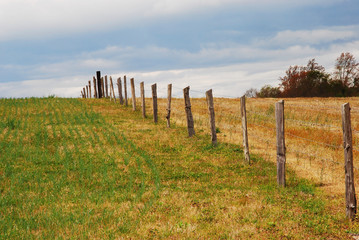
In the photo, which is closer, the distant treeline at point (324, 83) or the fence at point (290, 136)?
the fence at point (290, 136)

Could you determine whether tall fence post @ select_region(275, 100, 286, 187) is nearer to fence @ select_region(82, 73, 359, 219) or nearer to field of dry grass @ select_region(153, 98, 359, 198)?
fence @ select_region(82, 73, 359, 219)

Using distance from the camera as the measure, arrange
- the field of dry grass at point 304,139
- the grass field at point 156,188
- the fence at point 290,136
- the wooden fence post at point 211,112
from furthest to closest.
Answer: the wooden fence post at point 211,112 < the field of dry grass at point 304,139 < the fence at point 290,136 < the grass field at point 156,188

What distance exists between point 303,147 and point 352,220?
950 cm

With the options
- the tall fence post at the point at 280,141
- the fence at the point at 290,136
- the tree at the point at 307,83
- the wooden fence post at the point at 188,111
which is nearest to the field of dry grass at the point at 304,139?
the fence at the point at 290,136

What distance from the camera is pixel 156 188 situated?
10.2 metres

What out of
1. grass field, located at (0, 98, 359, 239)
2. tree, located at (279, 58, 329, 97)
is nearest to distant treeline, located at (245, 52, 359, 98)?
tree, located at (279, 58, 329, 97)

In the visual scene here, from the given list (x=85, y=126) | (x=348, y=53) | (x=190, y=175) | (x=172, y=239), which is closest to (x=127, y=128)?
(x=85, y=126)

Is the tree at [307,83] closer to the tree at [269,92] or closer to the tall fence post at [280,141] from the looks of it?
the tree at [269,92]

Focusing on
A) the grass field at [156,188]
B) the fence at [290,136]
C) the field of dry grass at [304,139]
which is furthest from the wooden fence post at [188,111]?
the field of dry grass at [304,139]

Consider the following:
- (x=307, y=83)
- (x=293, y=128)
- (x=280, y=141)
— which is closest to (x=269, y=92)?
(x=307, y=83)

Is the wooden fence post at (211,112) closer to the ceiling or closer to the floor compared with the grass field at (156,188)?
closer to the ceiling

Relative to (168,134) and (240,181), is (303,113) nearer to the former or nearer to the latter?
(168,134)

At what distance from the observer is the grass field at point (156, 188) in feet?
24.4

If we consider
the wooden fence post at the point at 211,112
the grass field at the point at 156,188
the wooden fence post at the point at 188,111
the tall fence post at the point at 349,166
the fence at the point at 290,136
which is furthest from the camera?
the wooden fence post at the point at 188,111
